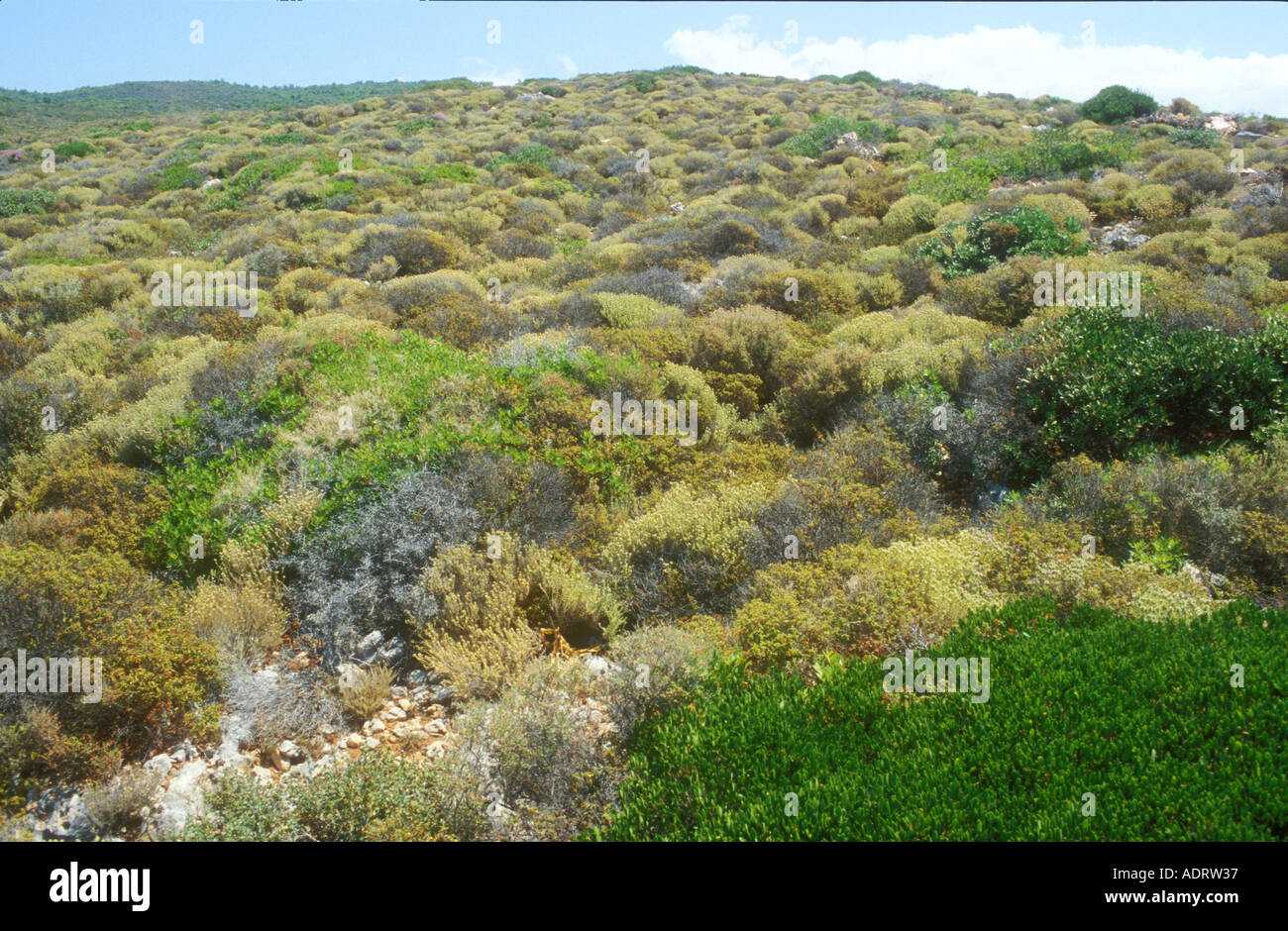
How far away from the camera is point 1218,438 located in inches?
263

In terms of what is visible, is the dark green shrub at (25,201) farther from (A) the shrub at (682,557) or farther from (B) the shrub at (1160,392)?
(B) the shrub at (1160,392)

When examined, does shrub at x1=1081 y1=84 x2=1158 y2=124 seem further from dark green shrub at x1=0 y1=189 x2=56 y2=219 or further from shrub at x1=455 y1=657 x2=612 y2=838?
dark green shrub at x1=0 y1=189 x2=56 y2=219

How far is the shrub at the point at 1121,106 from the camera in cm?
2558

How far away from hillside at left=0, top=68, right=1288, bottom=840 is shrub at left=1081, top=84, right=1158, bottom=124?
13972 millimetres

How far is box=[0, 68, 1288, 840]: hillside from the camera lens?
3941mm

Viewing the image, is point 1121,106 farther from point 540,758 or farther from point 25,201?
point 25,201

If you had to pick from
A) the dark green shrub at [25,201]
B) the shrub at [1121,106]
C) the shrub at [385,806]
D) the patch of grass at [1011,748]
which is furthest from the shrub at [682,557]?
the shrub at [1121,106]

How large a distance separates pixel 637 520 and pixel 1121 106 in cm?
3024

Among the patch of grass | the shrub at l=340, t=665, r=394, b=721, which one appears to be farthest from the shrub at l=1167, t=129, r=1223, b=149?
the shrub at l=340, t=665, r=394, b=721

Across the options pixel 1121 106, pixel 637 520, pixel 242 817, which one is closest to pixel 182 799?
pixel 242 817

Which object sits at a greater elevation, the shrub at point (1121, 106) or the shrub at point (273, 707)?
the shrub at point (1121, 106)

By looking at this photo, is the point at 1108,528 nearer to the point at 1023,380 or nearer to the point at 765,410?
the point at 1023,380

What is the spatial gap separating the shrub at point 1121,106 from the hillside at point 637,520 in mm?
13972
